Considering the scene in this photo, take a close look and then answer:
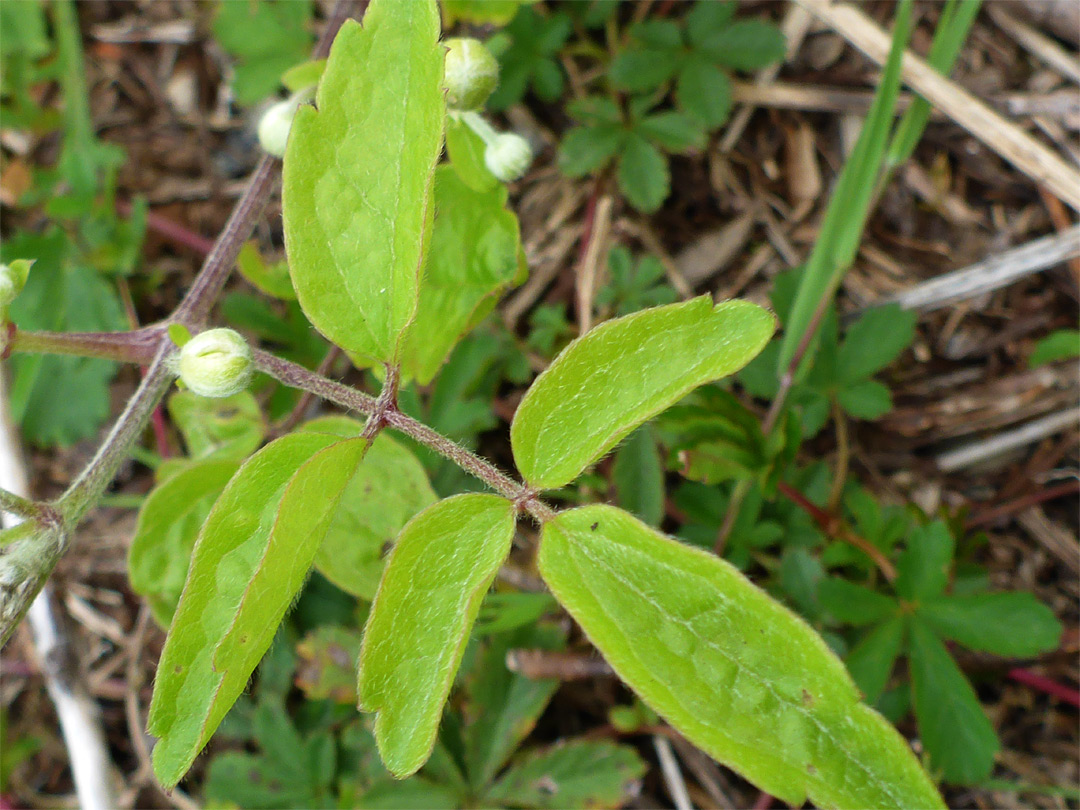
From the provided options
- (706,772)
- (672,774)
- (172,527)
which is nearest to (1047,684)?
(706,772)

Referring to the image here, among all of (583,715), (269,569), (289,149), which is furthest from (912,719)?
(289,149)

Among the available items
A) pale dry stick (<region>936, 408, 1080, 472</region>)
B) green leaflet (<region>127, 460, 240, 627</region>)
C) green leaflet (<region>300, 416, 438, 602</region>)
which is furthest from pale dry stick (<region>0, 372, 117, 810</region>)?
pale dry stick (<region>936, 408, 1080, 472</region>)

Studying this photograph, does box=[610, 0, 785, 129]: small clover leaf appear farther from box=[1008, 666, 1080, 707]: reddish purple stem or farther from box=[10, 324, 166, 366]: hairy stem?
box=[1008, 666, 1080, 707]: reddish purple stem

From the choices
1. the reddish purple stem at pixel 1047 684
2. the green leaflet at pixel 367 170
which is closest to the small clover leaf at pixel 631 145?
the green leaflet at pixel 367 170

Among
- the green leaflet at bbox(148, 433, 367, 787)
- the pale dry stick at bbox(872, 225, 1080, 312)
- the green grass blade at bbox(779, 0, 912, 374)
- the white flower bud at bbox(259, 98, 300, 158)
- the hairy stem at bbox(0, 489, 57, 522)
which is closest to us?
the green leaflet at bbox(148, 433, 367, 787)

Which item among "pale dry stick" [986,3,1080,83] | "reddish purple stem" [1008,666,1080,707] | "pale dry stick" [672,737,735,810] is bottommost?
"pale dry stick" [672,737,735,810]

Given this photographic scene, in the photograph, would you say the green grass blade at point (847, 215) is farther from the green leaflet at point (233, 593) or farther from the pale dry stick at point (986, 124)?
the green leaflet at point (233, 593)

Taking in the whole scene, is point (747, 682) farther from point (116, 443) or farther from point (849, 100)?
point (849, 100)
